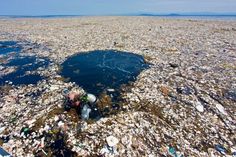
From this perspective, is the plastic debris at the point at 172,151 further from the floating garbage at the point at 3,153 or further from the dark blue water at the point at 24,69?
the dark blue water at the point at 24,69

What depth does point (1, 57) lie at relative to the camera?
18.4 metres

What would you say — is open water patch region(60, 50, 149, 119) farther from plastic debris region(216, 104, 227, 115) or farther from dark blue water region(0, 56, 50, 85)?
plastic debris region(216, 104, 227, 115)

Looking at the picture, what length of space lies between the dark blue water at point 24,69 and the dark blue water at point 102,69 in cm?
154

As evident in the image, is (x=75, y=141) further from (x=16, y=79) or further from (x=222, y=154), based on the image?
(x=16, y=79)

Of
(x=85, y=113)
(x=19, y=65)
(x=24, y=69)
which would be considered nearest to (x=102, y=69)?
(x=24, y=69)

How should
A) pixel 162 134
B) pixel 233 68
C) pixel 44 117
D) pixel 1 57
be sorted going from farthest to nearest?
pixel 1 57
pixel 233 68
pixel 44 117
pixel 162 134

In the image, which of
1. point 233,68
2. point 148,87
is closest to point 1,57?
point 148,87

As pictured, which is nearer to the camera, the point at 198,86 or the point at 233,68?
the point at 198,86

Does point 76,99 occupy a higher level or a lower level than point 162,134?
higher

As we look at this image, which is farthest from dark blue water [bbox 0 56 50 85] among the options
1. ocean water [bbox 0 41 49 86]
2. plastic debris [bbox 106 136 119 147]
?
plastic debris [bbox 106 136 119 147]

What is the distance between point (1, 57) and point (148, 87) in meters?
12.4

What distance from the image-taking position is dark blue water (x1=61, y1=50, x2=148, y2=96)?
39.7ft

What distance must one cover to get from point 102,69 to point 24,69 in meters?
4.78

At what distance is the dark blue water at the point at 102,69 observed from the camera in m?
12.1
